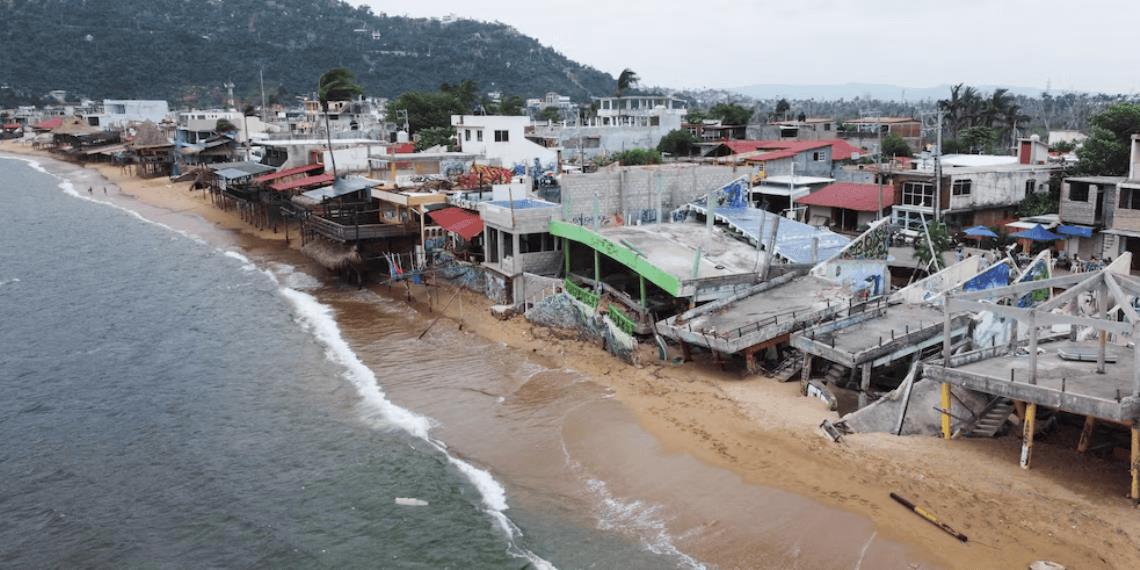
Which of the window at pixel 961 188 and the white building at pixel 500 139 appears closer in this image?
the window at pixel 961 188

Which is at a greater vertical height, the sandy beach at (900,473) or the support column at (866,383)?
the support column at (866,383)

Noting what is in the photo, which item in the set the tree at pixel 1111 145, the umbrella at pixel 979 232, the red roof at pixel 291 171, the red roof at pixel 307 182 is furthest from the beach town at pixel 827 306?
the tree at pixel 1111 145

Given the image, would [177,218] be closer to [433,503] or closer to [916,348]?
[433,503]

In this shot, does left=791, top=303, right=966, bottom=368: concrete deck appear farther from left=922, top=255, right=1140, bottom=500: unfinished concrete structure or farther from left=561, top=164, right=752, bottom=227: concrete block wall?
left=561, top=164, right=752, bottom=227: concrete block wall

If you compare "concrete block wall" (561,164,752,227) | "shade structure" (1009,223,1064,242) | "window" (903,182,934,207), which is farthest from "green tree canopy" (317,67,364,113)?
"shade structure" (1009,223,1064,242)

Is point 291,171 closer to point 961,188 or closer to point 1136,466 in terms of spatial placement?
point 961,188

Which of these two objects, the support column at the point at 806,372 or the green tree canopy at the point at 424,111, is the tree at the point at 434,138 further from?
the support column at the point at 806,372

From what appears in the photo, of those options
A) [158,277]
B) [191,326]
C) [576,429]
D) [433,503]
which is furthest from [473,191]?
[433,503]
